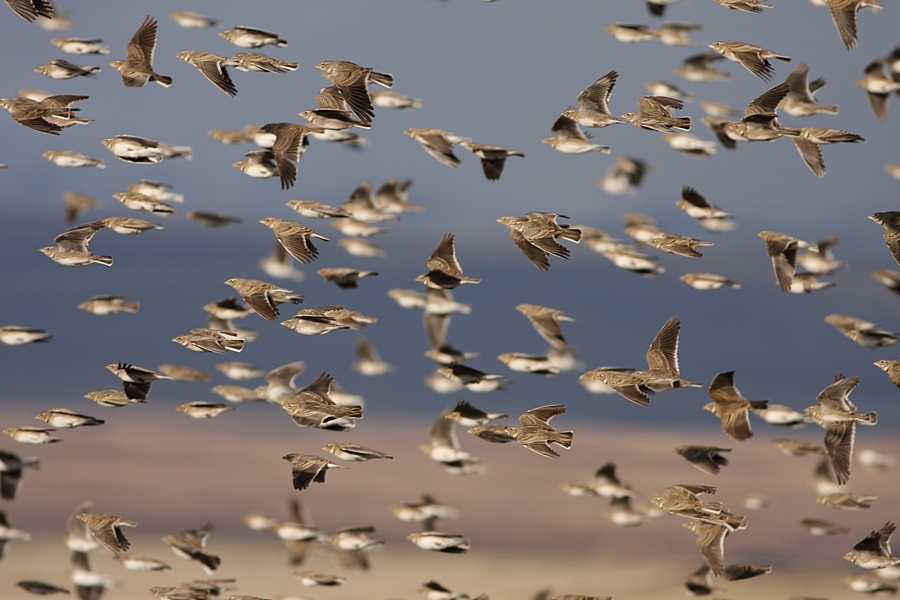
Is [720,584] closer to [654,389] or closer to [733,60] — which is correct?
[654,389]

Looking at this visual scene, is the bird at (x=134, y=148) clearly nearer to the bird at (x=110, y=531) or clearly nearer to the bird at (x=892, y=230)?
the bird at (x=110, y=531)

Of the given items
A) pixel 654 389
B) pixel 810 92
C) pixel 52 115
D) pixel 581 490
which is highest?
pixel 810 92

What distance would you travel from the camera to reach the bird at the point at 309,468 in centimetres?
1912

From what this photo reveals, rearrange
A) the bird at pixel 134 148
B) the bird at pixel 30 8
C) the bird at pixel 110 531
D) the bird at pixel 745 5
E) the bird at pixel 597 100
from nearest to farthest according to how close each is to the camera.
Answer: the bird at pixel 110 531, the bird at pixel 30 8, the bird at pixel 134 148, the bird at pixel 745 5, the bird at pixel 597 100

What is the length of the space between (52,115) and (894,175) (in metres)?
18.5

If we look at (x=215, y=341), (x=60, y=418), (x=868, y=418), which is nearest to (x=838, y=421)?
(x=868, y=418)

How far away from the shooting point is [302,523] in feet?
80.1

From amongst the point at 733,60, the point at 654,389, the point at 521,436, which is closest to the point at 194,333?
the point at 521,436

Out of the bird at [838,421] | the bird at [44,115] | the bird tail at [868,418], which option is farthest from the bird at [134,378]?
the bird tail at [868,418]

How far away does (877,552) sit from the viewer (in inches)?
808

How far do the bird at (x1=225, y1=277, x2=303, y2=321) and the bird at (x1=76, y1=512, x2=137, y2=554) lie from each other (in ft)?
14.7

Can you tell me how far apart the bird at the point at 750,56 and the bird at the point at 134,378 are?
1303 centimetres

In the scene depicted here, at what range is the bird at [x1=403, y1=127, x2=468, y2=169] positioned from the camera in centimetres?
2373

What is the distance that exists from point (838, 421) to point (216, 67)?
44.6ft
